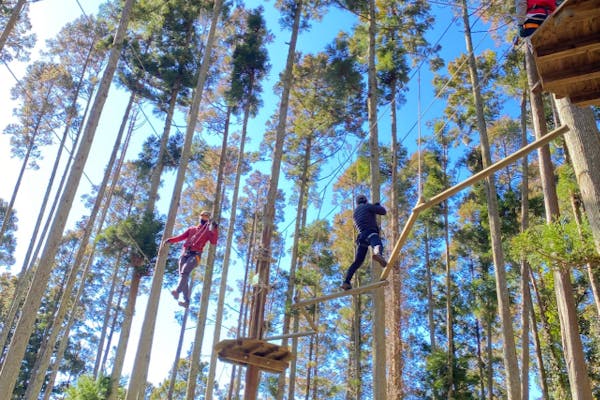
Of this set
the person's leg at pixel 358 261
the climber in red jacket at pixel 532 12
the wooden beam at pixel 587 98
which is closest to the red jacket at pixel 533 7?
the climber in red jacket at pixel 532 12

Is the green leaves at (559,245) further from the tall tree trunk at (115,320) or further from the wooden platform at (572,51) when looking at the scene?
the tall tree trunk at (115,320)

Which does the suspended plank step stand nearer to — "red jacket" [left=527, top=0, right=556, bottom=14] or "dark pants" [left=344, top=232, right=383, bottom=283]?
"dark pants" [left=344, top=232, right=383, bottom=283]

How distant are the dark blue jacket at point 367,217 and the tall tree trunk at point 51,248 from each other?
163 inches

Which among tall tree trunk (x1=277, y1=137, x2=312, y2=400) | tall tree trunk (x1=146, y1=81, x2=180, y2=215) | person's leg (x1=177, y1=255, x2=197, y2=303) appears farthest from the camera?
tall tree trunk (x1=146, y1=81, x2=180, y2=215)

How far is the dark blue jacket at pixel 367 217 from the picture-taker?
5789 mm

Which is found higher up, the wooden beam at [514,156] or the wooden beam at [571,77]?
the wooden beam at [571,77]

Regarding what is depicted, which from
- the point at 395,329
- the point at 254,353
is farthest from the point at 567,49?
the point at 395,329

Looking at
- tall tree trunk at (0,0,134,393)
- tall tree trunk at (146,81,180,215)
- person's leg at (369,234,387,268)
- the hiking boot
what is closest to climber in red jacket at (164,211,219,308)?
tall tree trunk at (0,0,134,393)

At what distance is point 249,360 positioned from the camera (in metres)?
5.47

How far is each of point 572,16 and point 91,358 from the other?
88.4 ft

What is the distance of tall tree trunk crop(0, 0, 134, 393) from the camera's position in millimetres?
5770

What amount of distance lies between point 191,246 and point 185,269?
37 centimetres

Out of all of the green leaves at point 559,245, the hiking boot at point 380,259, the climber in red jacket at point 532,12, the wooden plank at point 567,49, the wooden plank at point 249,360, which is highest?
the climber in red jacket at point 532,12

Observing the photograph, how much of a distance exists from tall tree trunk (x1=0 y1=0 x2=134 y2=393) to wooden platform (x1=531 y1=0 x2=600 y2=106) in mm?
6150
